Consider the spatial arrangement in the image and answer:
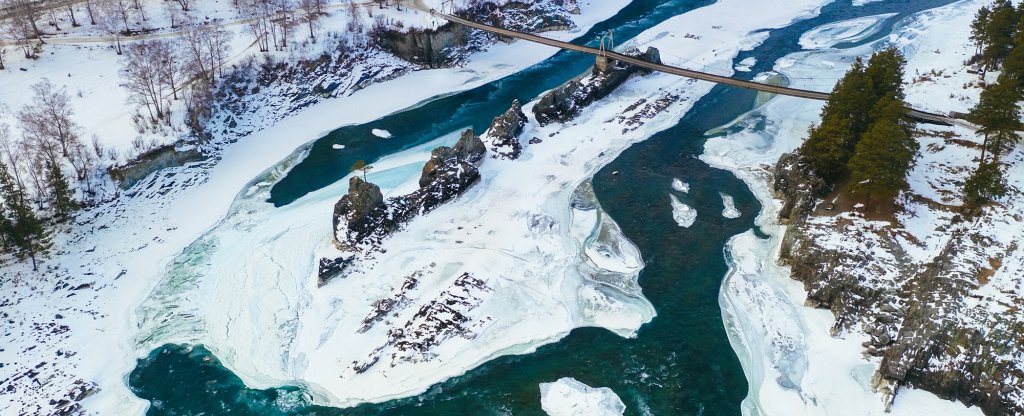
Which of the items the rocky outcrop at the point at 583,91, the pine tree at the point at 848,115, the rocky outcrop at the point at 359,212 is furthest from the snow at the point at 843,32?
the rocky outcrop at the point at 359,212

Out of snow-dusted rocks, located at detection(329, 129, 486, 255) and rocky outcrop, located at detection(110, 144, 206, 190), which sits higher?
rocky outcrop, located at detection(110, 144, 206, 190)

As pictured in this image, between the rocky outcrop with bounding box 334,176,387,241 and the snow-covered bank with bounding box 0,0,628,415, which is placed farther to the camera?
the rocky outcrop with bounding box 334,176,387,241

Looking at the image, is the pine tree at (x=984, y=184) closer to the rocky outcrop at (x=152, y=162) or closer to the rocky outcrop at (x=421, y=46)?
the rocky outcrop at (x=421, y=46)

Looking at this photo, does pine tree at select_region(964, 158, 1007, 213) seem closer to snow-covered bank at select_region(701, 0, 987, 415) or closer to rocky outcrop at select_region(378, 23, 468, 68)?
snow-covered bank at select_region(701, 0, 987, 415)

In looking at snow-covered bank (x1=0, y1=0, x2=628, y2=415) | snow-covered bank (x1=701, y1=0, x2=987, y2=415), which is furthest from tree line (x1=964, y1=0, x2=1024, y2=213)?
snow-covered bank (x1=0, y1=0, x2=628, y2=415)

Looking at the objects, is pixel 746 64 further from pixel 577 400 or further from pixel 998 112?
pixel 577 400

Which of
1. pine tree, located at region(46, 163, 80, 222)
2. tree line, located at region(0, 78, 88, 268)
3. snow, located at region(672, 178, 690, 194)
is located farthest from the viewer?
snow, located at region(672, 178, 690, 194)
